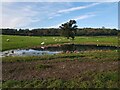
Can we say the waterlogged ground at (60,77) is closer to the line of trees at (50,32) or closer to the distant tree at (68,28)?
the distant tree at (68,28)

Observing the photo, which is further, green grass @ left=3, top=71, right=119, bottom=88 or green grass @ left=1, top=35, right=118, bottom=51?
green grass @ left=1, top=35, right=118, bottom=51

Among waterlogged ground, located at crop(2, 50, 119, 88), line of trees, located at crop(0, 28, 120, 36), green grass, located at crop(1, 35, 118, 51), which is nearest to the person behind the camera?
waterlogged ground, located at crop(2, 50, 119, 88)

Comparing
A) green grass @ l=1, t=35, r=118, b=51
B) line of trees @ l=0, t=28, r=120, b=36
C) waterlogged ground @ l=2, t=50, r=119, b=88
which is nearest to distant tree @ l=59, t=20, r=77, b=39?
green grass @ l=1, t=35, r=118, b=51

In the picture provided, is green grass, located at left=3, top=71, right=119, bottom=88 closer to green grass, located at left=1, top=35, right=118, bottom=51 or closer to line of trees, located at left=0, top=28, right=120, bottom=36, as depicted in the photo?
green grass, located at left=1, top=35, right=118, bottom=51

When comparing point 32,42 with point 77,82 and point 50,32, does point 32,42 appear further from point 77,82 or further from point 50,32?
point 50,32

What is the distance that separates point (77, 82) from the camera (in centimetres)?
1880

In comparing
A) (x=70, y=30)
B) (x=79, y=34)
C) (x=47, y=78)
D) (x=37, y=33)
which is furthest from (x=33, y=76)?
(x=79, y=34)

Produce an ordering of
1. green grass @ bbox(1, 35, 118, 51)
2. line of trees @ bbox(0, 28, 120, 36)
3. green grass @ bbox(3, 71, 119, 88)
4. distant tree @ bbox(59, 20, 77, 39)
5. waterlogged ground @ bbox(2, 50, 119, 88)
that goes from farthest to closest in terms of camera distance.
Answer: line of trees @ bbox(0, 28, 120, 36) → distant tree @ bbox(59, 20, 77, 39) → green grass @ bbox(1, 35, 118, 51) → waterlogged ground @ bbox(2, 50, 119, 88) → green grass @ bbox(3, 71, 119, 88)

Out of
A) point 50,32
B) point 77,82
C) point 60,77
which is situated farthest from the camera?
point 50,32

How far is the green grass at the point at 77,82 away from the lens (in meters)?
18.0

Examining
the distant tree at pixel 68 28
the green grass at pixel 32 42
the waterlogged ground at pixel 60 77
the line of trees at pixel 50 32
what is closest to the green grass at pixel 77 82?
the waterlogged ground at pixel 60 77

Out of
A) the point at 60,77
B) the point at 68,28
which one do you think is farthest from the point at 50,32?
the point at 60,77

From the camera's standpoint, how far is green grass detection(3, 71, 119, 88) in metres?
18.0

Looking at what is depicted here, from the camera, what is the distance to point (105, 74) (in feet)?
65.5
